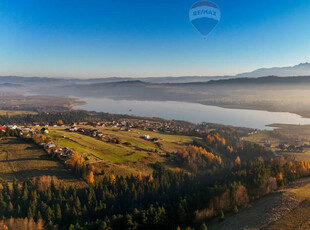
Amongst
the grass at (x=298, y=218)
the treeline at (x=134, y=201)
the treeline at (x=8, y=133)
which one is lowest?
the treeline at (x=134, y=201)

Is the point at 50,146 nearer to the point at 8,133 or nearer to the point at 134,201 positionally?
the point at 8,133

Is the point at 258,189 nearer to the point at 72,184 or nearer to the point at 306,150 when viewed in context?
the point at 72,184

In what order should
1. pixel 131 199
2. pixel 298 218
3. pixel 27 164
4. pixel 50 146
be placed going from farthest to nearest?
pixel 50 146 → pixel 27 164 → pixel 131 199 → pixel 298 218

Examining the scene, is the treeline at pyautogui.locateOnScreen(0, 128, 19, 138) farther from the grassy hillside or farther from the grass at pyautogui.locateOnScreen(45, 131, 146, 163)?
the grass at pyautogui.locateOnScreen(45, 131, 146, 163)

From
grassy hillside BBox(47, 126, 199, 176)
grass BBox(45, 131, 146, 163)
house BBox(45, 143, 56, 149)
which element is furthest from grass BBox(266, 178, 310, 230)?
house BBox(45, 143, 56, 149)

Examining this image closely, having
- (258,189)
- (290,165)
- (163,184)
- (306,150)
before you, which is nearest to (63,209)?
(163,184)

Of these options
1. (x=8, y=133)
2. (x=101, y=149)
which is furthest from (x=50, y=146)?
(x=8, y=133)

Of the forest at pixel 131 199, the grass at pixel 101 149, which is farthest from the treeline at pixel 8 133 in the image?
the forest at pixel 131 199

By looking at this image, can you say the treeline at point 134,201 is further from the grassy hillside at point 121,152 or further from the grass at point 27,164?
the grassy hillside at point 121,152
